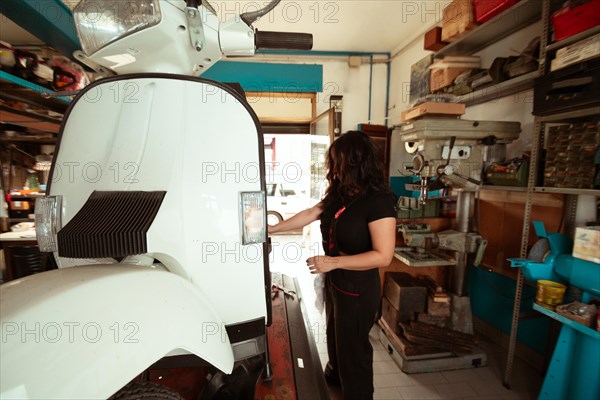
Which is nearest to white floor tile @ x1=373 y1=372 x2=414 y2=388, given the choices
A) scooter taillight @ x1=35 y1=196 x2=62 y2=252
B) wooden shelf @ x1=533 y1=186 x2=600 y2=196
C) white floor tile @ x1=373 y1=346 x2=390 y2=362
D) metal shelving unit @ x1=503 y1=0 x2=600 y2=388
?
white floor tile @ x1=373 y1=346 x2=390 y2=362

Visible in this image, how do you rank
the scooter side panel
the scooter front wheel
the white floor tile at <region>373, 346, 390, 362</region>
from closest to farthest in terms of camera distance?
the scooter front wheel
the scooter side panel
the white floor tile at <region>373, 346, 390, 362</region>

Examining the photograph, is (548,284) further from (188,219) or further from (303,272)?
(303,272)

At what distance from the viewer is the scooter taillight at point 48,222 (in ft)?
2.42

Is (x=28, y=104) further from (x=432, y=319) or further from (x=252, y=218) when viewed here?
(x=432, y=319)

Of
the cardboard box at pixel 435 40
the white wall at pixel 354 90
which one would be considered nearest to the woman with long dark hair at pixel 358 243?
the cardboard box at pixel 435 40

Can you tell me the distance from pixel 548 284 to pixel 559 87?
1.07m

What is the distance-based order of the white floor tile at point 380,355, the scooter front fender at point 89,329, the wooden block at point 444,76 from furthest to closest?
the wooden block at point 444,76 → the white floor tile at point 380,355 → the scooter front fender at point 89,329

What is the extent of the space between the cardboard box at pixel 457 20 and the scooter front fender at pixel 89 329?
8.83 ft

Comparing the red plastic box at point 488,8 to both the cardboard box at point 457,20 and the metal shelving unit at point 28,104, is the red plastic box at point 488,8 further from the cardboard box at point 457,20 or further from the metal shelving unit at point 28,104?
the metal shelving unit at point 28,104

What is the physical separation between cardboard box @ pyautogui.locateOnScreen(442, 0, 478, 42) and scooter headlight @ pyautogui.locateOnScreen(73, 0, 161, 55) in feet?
7.63

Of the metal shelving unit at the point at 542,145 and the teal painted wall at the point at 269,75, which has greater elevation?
the teal painted wall at the point at 269,75

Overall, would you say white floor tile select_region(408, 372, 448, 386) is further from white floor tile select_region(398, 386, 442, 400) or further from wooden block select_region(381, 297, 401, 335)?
wooden block select_region(381, 297, 401, 335)

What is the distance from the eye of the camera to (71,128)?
0.81 metres

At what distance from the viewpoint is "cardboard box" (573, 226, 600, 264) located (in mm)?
1233
